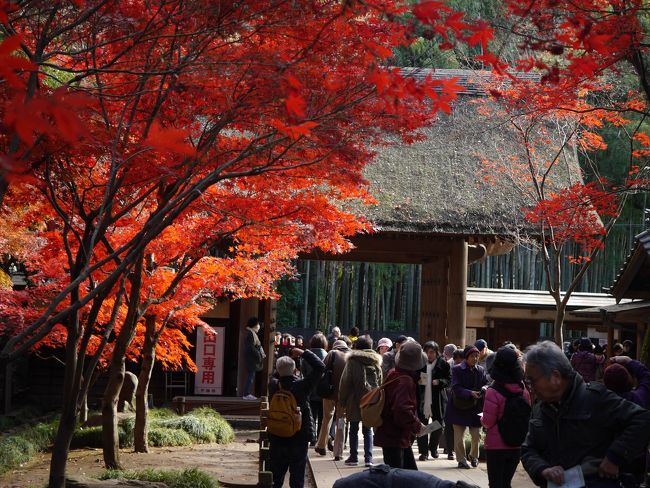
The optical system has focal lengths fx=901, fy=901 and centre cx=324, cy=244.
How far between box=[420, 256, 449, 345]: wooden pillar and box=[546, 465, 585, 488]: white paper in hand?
13.5 m

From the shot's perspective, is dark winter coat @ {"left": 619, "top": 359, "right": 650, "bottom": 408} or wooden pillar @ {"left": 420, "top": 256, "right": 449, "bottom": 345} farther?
wooden pillar @ {"left": 420, "top": 256, "right": 449, "bottom": 345}

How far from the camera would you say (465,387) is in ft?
34.4

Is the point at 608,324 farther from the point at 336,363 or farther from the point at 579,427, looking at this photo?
the point at 579,427

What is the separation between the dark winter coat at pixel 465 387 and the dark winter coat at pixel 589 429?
20.2 ft

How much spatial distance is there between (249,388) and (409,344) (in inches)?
454

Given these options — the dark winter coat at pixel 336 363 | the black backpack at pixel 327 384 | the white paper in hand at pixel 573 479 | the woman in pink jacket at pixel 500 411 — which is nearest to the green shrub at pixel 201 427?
the black backpack at pixel 327 384

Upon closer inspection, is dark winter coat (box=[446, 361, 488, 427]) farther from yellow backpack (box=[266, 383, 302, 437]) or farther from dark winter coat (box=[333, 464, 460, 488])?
dark winter coat (box=[333, 464, 460, 488])

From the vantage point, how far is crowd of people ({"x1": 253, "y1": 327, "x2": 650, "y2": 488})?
4.16 meters

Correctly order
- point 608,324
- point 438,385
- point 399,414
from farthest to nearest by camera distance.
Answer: point 608,324, point 438,385, point 399,414

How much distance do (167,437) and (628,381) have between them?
9.44 metres

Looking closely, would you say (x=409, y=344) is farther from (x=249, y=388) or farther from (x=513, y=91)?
(x=249, y=388)

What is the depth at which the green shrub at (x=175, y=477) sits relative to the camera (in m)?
9.22

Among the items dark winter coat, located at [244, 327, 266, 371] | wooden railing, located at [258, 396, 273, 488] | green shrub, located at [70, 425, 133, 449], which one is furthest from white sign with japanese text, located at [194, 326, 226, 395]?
wooden railing, located at [258, 396, 273, 488]

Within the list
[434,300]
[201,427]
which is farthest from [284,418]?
[434,300]
